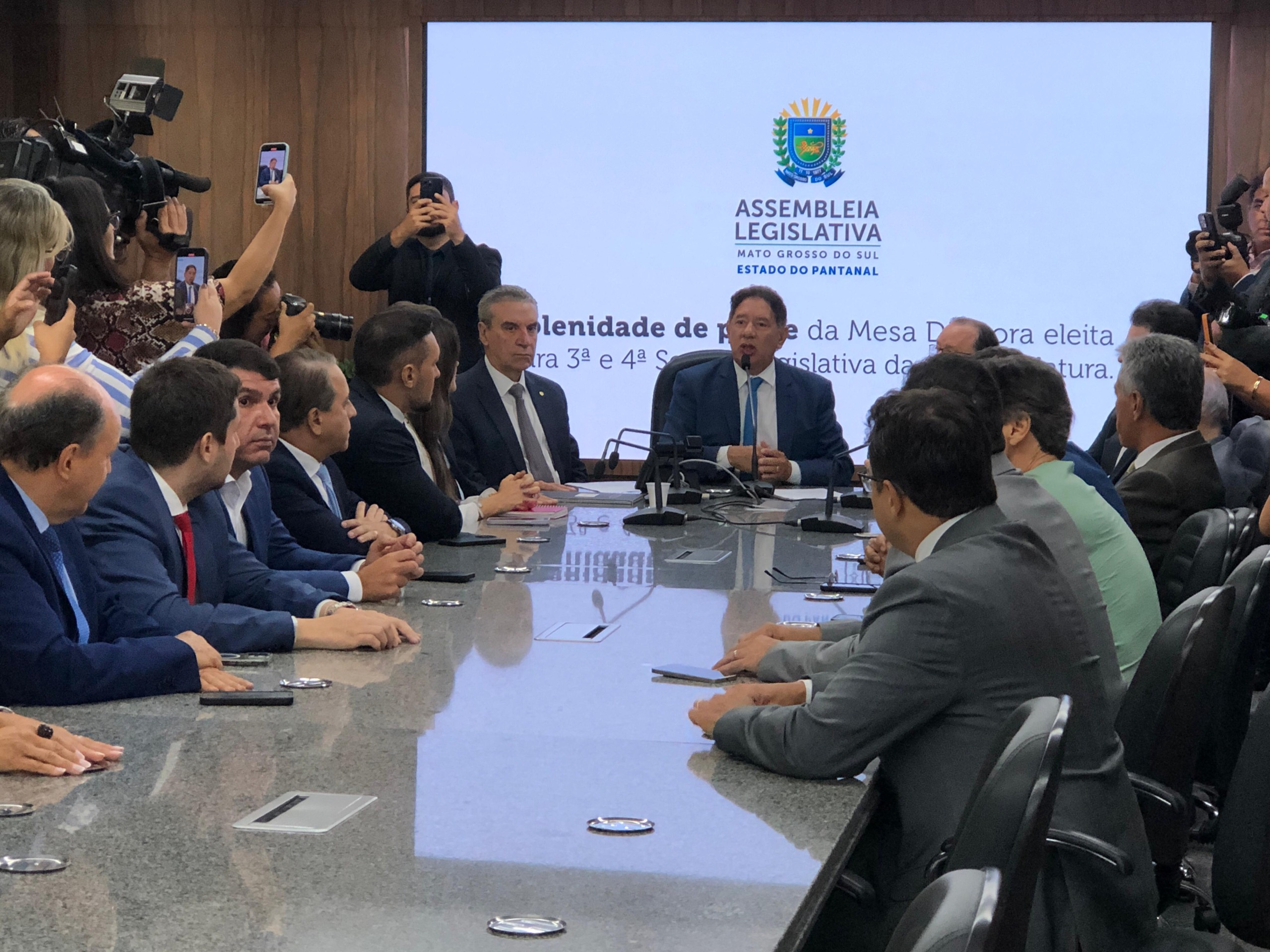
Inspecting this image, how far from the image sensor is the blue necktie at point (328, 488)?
12.3 ft

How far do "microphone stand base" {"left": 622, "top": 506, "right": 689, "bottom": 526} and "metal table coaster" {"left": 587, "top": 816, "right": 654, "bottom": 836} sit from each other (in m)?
2.85

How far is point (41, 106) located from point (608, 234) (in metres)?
3.11

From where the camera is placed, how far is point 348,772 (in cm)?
187

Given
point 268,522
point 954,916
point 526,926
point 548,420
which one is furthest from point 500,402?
point 954,916

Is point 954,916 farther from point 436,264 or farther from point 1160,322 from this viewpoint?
point 436,264

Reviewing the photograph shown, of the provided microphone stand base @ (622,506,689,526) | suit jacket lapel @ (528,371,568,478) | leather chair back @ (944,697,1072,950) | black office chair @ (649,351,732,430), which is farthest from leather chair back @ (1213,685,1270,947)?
black office chair @ (649,351,732,430)

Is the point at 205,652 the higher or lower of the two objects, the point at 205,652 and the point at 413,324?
the lower

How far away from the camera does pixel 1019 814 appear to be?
4.66 ft

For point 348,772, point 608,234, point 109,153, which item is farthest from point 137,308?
point 608,234

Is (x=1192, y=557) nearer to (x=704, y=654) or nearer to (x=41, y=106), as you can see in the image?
(x=704, y=654)

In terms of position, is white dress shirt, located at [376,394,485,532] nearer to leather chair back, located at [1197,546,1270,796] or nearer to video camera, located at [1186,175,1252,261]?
leather chair back, located at [1197,546,1270,796]

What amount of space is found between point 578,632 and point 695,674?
1.41 ft

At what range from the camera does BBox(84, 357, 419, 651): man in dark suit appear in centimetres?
254

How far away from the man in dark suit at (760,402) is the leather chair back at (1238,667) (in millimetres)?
2809
